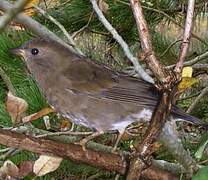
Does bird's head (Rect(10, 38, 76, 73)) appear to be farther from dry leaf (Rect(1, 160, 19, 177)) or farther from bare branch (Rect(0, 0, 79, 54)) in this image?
dry leaf (Rect(1, 160, 19, 177))

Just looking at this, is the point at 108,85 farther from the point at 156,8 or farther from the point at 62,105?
the point at 156,8

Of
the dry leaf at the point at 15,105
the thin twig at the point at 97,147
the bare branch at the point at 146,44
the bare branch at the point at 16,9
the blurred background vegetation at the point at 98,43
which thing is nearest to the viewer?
the bare branch at the point at 16,9

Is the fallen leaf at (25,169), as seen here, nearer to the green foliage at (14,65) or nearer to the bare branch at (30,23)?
the bare branch at (30,23)

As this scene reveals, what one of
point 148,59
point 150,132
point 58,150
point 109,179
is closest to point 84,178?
point 109,179

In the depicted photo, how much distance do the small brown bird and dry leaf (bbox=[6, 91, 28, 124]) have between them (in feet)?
0.89

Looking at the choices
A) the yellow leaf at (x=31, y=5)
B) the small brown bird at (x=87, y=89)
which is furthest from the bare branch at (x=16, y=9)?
the small brown bird at (x=87, y=89)

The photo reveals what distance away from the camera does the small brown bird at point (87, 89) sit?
166cm

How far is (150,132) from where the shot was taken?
3.88 ft

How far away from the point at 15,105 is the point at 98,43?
139 centimetres

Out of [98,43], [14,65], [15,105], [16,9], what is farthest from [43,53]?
[16,9]

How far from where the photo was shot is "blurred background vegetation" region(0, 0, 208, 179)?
1955mm

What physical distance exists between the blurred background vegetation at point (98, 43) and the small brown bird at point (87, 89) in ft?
0.47

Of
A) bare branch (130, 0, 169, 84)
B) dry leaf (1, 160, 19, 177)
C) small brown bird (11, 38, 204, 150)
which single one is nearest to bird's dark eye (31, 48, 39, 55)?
small brown bird (11, 38, 204, 150)

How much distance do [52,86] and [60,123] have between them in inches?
10.1
